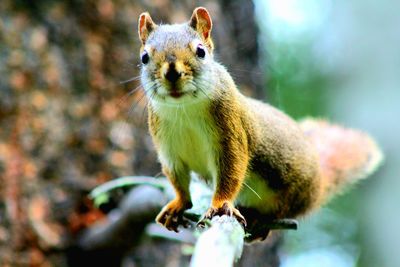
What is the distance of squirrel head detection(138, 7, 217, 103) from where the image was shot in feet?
5.17

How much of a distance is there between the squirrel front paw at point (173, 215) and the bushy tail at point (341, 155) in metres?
0.79

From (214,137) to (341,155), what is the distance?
93 cm

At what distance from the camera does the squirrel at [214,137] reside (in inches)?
64.4

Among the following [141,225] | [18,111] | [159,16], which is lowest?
[141,225]

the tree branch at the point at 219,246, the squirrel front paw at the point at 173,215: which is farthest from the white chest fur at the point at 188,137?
the tree branch at the point at 219,246

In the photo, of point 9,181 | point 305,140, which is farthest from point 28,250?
point 305,140

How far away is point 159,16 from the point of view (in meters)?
2.94

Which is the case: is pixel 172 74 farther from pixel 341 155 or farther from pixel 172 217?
pixel 341 155

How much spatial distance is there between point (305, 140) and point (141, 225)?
68cm

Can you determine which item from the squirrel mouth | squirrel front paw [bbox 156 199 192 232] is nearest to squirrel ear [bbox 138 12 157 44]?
the squirrel mouth

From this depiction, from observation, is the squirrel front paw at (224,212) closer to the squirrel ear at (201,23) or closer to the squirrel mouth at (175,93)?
the squirrel mouth at (175,93)

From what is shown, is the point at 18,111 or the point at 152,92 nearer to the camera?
the point at 152,92

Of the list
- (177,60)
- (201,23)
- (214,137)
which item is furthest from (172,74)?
(214,137)

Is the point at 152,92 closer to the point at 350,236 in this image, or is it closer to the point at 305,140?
the point at 305,140
